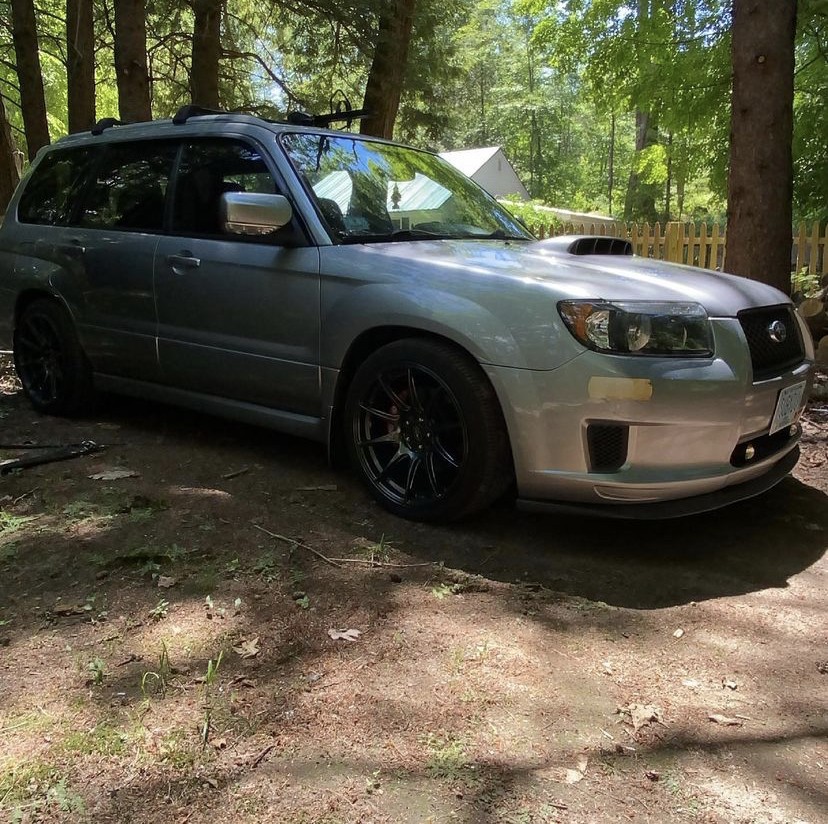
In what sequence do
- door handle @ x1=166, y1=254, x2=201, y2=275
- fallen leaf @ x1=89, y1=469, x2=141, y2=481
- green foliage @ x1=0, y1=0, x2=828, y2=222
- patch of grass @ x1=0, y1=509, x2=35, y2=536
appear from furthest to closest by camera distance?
1. green foliage @ x1=0, y1=0, x2=828, y2=222
2. door handle @ x1=166, y1=254, x2=201, y2=275
3. fallen leaf @ x1=89, y1=469, x2=141, y2=481
4. patch of grass @ x1=0, y1=509, x2=35, y2=536

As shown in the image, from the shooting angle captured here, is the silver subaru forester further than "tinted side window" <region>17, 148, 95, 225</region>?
No

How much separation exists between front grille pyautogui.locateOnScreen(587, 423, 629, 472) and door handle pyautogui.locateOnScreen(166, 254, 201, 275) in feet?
7.99

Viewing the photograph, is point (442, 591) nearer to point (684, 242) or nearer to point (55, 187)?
point (55, 187)

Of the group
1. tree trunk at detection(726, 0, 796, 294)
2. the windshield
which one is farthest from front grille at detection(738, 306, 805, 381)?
tree trunk at detection(726, 0, 796, 294)

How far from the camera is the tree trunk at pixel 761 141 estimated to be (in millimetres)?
5574

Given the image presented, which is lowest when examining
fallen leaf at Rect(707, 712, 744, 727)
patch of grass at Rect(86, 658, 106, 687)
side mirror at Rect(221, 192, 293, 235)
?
fallen leaf at Rect(707, 712, 744, 727)

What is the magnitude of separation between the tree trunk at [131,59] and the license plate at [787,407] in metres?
7.38

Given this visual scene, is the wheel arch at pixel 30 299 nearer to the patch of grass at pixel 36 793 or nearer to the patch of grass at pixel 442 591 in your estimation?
the patch of grass at pixel 442 591

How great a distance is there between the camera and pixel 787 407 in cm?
339

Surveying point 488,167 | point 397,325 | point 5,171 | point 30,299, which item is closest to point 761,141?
point 397,325

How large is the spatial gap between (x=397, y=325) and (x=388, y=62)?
25.2 ft

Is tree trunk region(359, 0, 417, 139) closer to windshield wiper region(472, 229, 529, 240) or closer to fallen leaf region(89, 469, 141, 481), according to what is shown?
windshield wiper region(472, 229, 529, 240)

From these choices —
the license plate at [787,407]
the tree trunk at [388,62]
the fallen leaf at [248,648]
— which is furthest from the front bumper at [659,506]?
the tree trunk at [388,62]

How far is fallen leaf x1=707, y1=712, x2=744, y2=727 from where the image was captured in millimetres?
2176
